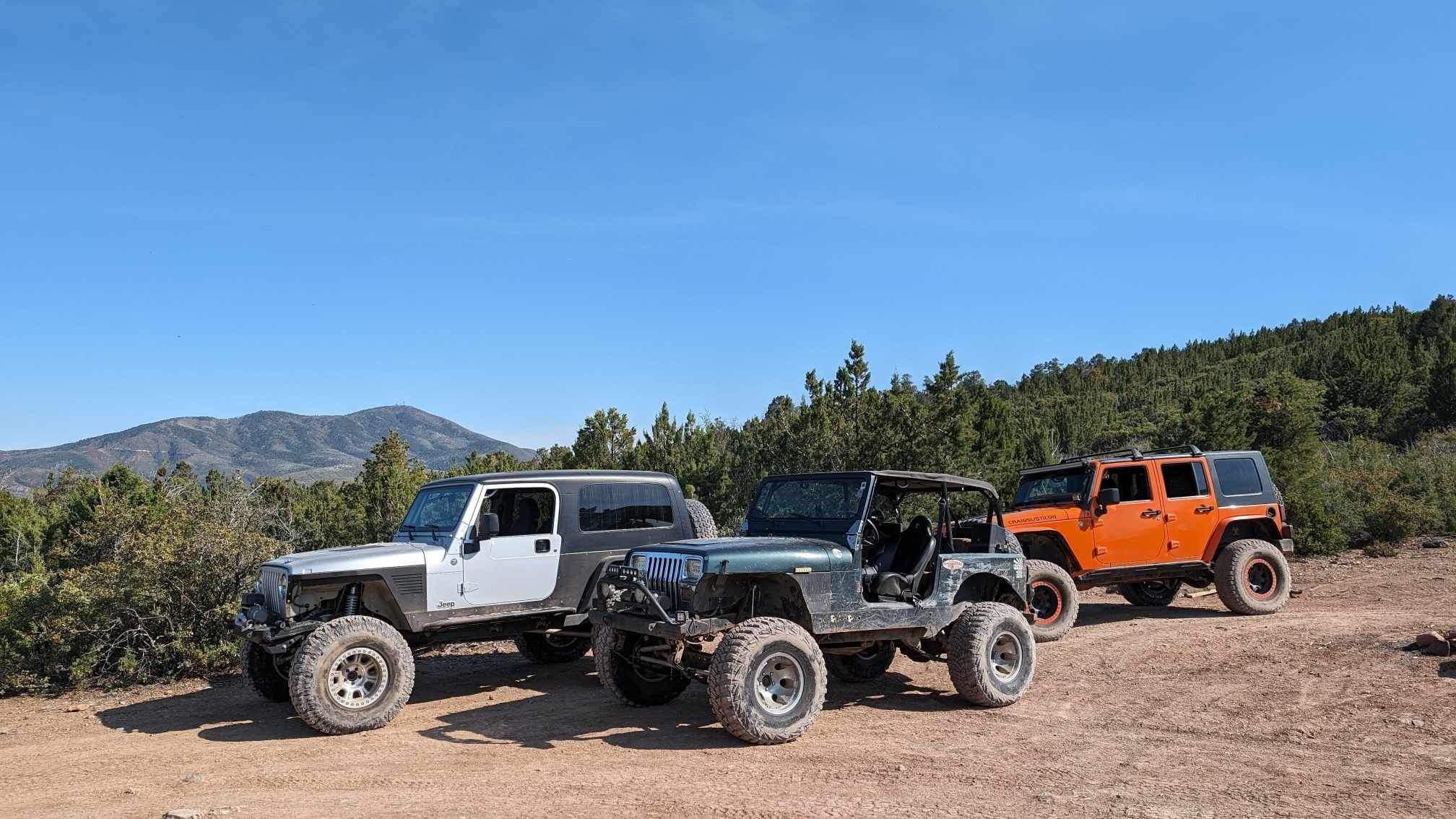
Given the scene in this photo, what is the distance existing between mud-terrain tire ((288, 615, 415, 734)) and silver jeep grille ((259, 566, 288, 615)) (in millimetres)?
540

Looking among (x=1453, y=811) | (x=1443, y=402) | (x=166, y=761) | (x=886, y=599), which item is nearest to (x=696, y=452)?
(x=886, y=599)

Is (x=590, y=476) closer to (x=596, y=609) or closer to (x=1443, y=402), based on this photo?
(x=596, y=609)

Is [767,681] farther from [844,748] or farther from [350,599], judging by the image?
[350,599]

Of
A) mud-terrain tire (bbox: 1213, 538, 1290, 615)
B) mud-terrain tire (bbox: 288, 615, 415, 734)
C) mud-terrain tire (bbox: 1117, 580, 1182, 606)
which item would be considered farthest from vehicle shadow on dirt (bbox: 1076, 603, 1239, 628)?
mud-terrain tire (bbox: 288, 615, 415, 734)

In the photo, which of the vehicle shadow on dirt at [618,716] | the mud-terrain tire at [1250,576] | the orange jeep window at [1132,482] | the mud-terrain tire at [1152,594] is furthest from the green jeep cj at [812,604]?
the mud-terrain tire at [1152,594]

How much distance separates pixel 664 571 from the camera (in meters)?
7.55

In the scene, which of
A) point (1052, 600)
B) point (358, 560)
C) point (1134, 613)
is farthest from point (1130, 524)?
point (358, 560)

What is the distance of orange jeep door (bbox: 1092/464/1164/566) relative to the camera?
1229cm

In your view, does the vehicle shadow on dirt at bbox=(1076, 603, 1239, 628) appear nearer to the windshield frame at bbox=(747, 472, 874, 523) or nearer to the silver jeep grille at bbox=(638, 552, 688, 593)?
the windshield frame at bbox=(747, 472, 874, 523)

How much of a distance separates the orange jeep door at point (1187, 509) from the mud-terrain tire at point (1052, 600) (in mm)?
2025

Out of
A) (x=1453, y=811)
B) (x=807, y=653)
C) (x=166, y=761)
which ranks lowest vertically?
(x=1453, y=811)

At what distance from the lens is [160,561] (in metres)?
10.8

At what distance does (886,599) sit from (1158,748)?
2347mm

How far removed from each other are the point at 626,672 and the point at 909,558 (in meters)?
2.78
